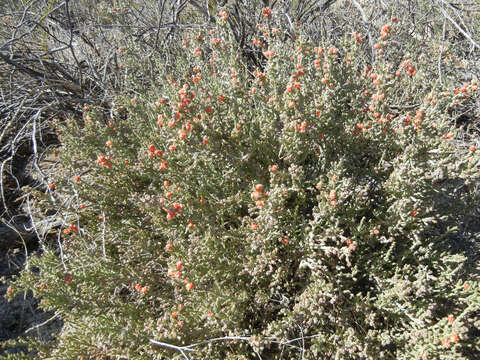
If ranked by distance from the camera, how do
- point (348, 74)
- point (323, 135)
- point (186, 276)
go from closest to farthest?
point (186, 276), point (323, 135), point (348, 74)

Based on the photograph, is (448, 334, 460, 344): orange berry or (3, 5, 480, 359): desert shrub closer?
(448, 334, 460, 344): orange berry

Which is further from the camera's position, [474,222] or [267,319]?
[474,222]

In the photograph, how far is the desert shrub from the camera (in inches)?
66.7

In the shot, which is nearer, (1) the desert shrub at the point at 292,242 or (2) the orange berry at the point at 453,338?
(2) the orange berry at the point at 453,338

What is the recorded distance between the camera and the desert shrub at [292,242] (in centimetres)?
169

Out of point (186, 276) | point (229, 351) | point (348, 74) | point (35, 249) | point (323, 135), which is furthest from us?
point (35, 249)

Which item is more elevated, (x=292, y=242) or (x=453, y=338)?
(x=292, y=242)

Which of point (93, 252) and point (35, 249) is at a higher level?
point (93, 252)

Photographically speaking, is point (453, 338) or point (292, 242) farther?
point (292, 242)

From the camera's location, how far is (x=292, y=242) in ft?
6.17

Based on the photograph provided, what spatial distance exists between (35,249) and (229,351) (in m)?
2.42

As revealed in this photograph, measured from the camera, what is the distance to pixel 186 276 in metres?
1.75

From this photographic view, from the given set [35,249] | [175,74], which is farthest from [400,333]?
[35,249]

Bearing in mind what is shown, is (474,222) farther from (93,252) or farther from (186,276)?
(93,252)
